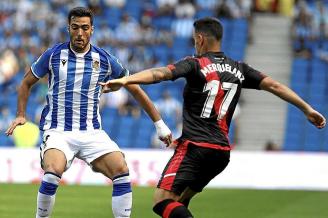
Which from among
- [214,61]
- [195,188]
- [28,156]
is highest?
[214,61]

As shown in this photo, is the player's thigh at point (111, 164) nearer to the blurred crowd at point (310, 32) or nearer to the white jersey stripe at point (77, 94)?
the white jersey stripe at point (77, 94)

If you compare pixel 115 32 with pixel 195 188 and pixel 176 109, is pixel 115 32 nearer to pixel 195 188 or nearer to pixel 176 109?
pixel 176 109

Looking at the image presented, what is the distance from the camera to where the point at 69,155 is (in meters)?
9.15

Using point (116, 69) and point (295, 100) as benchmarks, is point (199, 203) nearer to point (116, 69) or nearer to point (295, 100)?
point (116, 69)

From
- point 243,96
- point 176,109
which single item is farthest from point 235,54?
point 176,109

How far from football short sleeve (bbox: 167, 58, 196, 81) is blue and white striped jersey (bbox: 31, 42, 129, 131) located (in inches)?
63.5

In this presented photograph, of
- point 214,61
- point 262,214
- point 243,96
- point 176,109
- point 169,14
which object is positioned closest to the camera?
point 214,61

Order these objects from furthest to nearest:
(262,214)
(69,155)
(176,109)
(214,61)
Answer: (176,109) → (262,214) → (69,155) → (214,61)

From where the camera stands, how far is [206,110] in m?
8.30

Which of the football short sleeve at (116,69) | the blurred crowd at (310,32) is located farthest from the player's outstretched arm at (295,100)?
the blurred crowd at (310,32)

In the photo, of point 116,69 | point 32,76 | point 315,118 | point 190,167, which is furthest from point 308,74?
point 190,167

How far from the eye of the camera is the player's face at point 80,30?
9211 mm

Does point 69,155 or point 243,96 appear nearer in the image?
point 69,155

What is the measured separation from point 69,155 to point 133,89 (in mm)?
936
